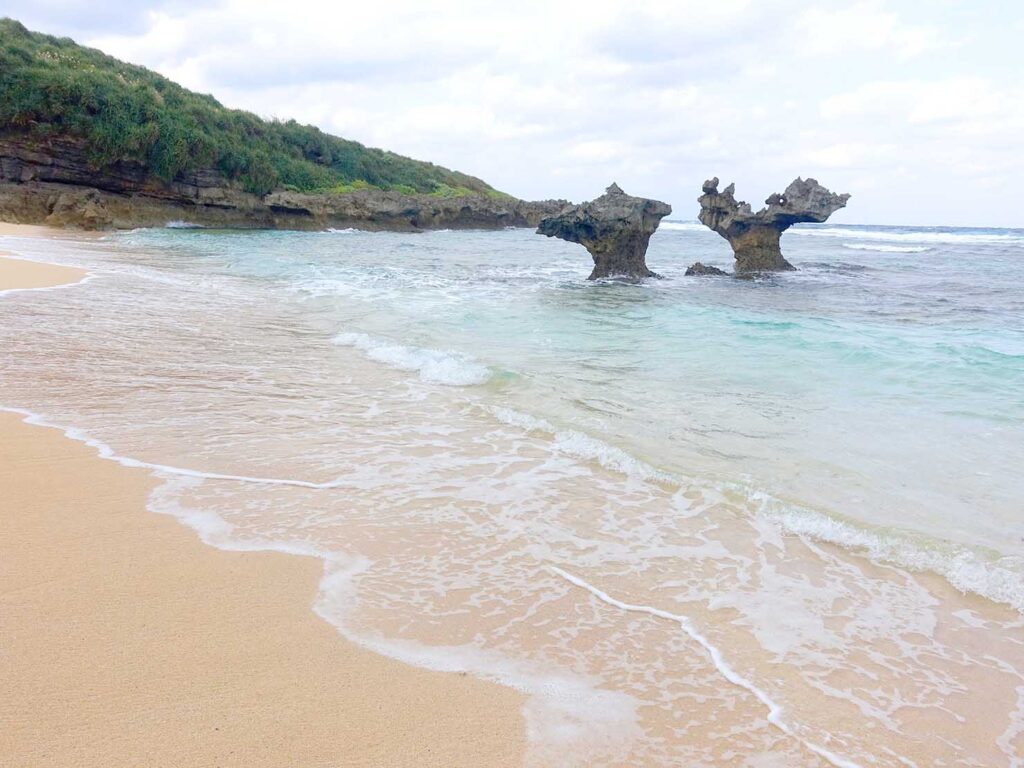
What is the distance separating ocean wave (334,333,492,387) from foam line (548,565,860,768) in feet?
13.9

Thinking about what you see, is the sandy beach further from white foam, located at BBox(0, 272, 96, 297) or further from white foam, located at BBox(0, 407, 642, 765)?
white foam, located at BBox(0, 272, 96, 297)

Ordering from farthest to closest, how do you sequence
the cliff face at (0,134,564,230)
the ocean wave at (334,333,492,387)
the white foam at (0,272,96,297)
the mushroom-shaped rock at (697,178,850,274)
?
1. the cliff face at (0,134,564,230)
2. the mushroom-shaped rock at (697,178,850,274)
3. the white foam at (0,272,96,297)
4. the ocean wave at (334,333,492,387)

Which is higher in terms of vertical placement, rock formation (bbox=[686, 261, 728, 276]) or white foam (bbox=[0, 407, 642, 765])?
rock formation (bbox=[686, 261, 728, 276])

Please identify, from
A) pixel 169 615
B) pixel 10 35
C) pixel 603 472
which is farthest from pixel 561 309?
pixel 10 35

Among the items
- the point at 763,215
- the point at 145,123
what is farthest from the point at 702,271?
the point at 145,123

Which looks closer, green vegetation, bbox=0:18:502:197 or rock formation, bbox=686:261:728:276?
rock formation, bbox=686:261:728:276

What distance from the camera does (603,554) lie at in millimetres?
3801

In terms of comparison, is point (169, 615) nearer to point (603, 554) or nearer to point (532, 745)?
point (532, 745)

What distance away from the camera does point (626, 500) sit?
4.56 metres

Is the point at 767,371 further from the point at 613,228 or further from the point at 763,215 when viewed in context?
the point at 763,215

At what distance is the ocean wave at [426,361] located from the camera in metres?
7.70

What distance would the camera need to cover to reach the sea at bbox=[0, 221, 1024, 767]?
2693 millimetres

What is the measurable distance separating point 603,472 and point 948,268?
25933 millimetres

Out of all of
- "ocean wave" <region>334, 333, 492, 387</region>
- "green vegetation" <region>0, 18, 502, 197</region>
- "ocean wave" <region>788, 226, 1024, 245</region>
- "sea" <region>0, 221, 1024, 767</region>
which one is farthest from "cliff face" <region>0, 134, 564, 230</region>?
"ocean wave" <region>788, 226, 1024, 245</region>
